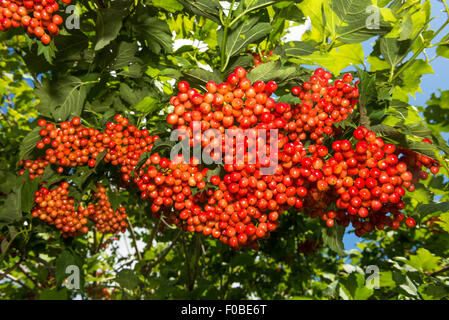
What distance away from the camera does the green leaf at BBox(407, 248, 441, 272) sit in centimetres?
319

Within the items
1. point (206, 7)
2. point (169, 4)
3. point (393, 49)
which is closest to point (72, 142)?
point (169, 4)

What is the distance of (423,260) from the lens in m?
3.29

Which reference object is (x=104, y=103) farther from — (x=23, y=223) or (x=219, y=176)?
(x=219, y=176)

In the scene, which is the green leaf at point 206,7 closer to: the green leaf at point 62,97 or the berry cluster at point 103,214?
the green leaf at point 62,97

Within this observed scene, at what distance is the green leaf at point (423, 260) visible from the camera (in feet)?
10.5

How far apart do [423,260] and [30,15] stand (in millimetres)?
4138

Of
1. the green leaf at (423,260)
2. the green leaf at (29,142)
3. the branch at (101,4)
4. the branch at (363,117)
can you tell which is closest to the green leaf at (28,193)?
the green leaf at (29,142)

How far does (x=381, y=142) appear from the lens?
1741 millimetres

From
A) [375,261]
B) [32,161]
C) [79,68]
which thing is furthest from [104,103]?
[375,261]

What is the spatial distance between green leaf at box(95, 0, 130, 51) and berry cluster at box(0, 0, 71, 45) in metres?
0.22

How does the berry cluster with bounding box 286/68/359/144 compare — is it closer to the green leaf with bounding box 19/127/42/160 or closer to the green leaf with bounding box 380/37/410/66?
the green leaf with bounding box 380/37/410/66

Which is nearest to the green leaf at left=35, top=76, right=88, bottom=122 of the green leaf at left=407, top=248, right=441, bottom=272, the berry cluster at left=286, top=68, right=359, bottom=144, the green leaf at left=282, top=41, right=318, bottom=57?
the green leaf at left=282, top=41, right=318, bottom=57

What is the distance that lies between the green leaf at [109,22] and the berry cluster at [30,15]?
0.74 ft

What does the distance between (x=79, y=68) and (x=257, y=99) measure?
1868mm
